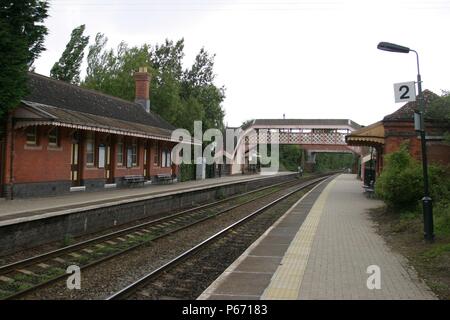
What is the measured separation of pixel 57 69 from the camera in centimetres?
4372

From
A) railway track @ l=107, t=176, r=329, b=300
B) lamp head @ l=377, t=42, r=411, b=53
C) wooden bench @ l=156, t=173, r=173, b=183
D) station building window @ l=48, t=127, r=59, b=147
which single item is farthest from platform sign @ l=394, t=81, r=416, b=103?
wooden bench @ l=156, t=173, r=173, b=183

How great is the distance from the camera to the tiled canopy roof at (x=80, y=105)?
59.6 feet

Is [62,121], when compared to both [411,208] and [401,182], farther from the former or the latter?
[411,208]

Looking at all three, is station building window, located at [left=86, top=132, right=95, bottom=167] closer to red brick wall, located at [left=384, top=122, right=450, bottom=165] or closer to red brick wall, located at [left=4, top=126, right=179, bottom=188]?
red brick wall, located at [left=4, top=126, right=179, bottom=188]

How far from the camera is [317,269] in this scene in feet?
27.3

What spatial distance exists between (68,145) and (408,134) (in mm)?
15260

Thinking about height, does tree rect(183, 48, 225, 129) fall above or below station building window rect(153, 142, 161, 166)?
above

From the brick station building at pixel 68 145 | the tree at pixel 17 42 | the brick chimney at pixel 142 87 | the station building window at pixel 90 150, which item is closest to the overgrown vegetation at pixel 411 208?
the brick station building at pixel 68 145

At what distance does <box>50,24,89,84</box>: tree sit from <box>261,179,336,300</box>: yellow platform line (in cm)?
3575

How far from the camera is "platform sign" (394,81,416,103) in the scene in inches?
441

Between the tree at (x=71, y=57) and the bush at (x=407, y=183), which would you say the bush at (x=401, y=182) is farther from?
the tree at (x=71, y=57)

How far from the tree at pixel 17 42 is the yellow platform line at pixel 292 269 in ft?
30.8

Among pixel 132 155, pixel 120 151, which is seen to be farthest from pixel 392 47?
pixel 132 155

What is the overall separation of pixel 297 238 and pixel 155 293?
5.28 metres
